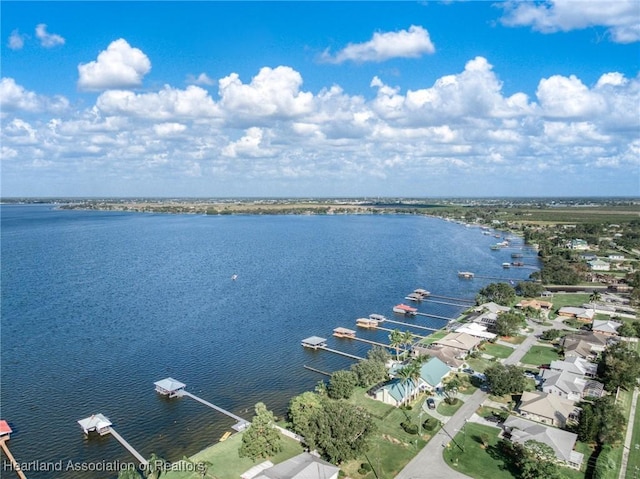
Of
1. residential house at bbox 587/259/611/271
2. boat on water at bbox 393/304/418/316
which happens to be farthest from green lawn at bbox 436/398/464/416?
residential house at bbox 587/259/611/271

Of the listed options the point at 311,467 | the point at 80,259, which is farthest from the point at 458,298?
the point at 80,259

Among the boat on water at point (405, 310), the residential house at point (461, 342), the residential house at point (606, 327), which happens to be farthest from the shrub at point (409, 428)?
the residential house at point (606, 327)

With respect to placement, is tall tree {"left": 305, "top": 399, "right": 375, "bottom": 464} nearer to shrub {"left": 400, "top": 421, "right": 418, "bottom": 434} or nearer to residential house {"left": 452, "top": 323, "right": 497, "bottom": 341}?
shrub {"left": 400, "top": 421, "right": 418, "bottom": 434}

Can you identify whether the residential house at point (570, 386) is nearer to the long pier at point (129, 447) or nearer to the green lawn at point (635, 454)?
the green lawn at point (635, 454)

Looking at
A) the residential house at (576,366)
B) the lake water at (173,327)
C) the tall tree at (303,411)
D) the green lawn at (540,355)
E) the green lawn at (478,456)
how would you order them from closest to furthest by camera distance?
the green lawn at (478,456), the tall tree at (303,411), the lake water at (173,327), the residential house at (576,366), the green lawn at (540,355)

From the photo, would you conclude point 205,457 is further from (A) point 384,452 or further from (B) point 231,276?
(B) point 231,276

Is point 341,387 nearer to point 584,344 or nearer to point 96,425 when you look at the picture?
point 96,425

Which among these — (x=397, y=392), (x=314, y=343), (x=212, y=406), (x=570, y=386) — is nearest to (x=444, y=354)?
(x=397, y=392)
